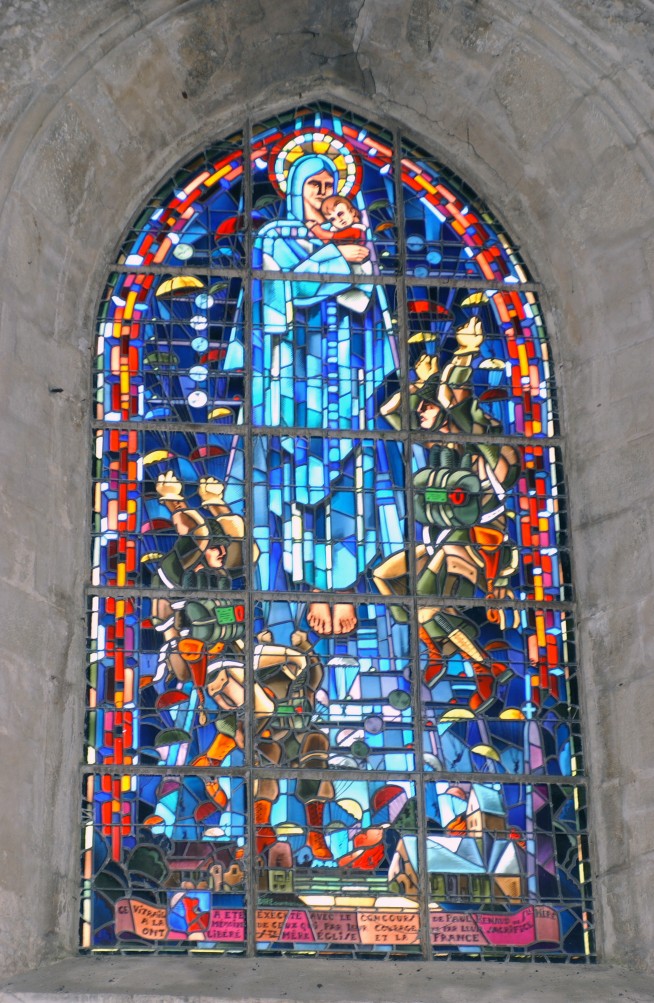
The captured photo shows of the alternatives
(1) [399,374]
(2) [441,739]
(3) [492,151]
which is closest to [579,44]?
(3) [492,151]

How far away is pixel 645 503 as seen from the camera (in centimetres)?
893

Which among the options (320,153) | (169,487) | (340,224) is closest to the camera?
(169,487)

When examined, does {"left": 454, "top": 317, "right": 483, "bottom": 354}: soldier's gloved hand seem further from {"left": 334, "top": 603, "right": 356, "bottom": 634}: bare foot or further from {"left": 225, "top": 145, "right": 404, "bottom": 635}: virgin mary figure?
{"left": 334, "top": 603, "right": 356, "bottom": 634}: bare foot

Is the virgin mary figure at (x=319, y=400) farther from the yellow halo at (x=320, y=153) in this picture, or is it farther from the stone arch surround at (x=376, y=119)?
the stone arch surround at (x=376, y=119)

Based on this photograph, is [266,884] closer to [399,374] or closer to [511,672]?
[511,672]

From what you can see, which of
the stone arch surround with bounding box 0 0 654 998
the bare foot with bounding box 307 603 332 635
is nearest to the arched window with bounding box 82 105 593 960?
the bare foot with bounding box 307 603 332 635

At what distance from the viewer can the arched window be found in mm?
8484

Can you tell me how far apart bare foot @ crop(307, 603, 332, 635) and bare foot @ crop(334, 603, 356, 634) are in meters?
0.03

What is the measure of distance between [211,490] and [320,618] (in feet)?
2.72

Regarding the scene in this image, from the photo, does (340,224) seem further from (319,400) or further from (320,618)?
(320,618)

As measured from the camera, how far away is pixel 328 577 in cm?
907

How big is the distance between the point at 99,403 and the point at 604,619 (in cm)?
264

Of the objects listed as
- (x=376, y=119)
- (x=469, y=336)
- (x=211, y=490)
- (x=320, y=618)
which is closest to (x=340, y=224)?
(x=376, y=119)

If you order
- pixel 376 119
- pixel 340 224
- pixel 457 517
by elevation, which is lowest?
pixel 457 517
